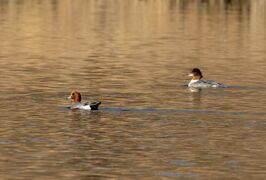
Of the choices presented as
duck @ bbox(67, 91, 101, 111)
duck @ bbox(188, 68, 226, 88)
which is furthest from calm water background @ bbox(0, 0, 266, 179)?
duck @ bbox(188, 68, 226, 88)

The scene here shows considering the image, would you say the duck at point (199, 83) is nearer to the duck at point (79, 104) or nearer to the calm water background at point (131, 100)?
the calm water background at point (131, 100)

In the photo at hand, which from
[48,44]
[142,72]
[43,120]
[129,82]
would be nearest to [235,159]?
[43,120]

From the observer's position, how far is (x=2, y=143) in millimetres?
23797

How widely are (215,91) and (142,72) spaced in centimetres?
527

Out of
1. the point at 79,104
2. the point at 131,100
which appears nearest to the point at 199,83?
the point at 131,100

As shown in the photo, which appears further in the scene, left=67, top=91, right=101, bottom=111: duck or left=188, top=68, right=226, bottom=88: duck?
left=188, top=68, right=226, bottom=88: duck

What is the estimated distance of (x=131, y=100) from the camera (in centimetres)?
3036

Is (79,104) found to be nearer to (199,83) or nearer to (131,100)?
(131,100)

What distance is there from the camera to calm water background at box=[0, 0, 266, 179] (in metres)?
22.0

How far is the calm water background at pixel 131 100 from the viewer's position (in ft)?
72.2

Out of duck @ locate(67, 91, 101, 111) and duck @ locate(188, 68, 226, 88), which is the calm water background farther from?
duck @ locate(188, 68, 226, 88)

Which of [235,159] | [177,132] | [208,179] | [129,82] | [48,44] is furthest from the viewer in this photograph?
[48,44]

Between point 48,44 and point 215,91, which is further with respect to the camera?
point 48,44

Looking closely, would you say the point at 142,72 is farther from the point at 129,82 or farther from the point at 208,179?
the point at 208,179
